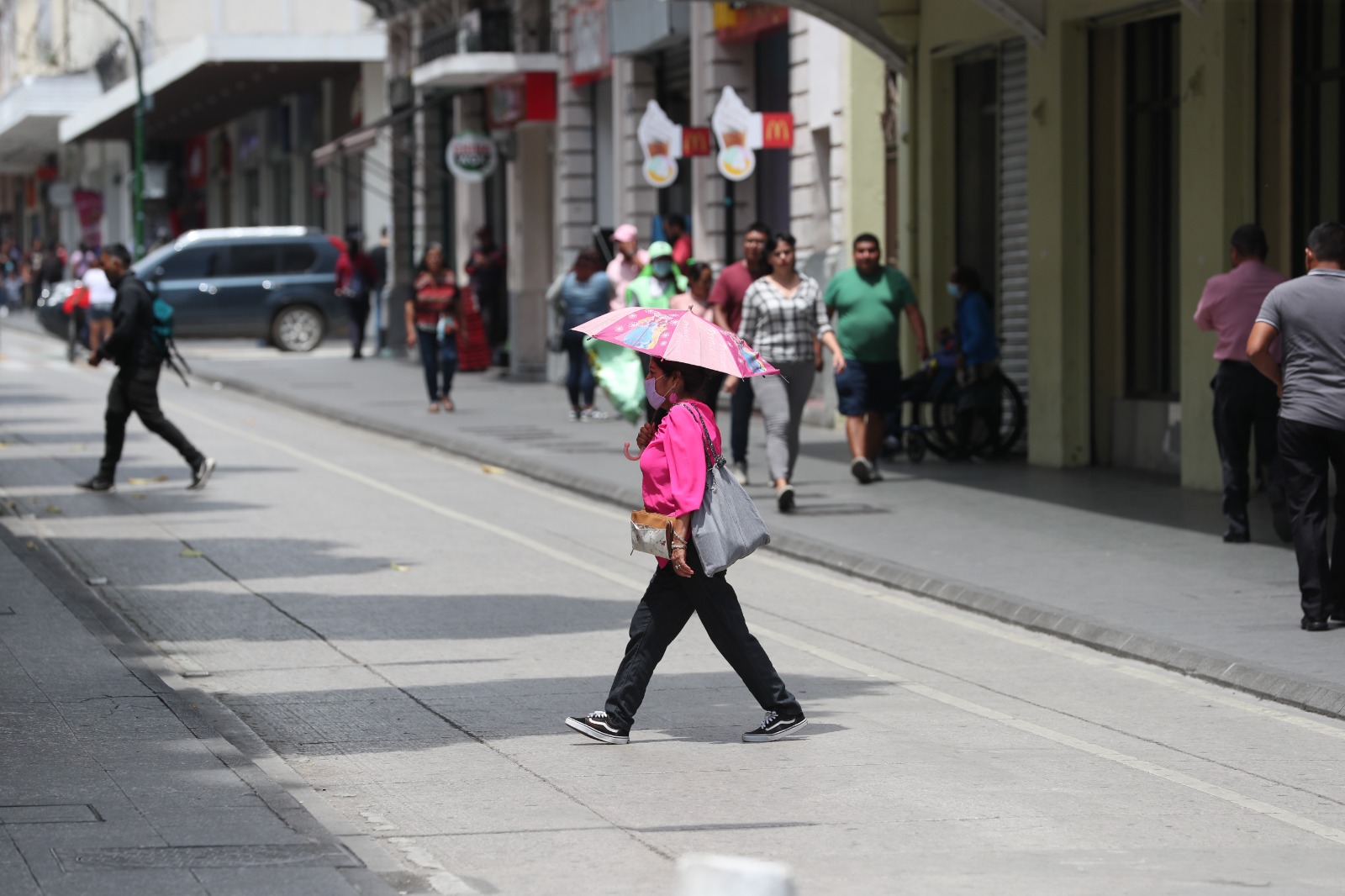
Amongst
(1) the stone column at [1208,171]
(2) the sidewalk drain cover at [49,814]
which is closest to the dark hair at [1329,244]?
(1) the stone column at [1208,171]

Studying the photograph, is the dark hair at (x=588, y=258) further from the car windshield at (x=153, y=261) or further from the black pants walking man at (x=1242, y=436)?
the car windshield at (x=153, y=261)

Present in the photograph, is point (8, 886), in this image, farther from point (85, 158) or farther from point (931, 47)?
point (85, 158)

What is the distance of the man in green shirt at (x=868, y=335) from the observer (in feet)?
52.5

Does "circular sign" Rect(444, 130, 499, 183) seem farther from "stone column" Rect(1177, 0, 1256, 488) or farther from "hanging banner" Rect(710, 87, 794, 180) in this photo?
"stone column" Rect(1177, 0, 1256, 488)

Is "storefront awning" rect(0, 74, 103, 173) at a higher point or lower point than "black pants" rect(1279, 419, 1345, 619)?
higher

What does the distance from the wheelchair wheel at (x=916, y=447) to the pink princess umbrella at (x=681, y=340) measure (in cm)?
1052

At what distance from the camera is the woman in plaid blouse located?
14.9 m

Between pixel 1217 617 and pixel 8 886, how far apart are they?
639 centimetres

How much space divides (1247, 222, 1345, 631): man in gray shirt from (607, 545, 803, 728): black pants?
3196 millimetres

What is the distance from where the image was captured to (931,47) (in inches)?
771

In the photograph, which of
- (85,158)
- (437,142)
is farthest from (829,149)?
(85,158)

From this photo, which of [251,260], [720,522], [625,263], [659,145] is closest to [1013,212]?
[625,263]

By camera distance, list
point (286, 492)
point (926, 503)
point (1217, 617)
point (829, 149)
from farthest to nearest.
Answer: point (829, 149) → point (286, 492) → point (926, 503) → point (1217, 617)

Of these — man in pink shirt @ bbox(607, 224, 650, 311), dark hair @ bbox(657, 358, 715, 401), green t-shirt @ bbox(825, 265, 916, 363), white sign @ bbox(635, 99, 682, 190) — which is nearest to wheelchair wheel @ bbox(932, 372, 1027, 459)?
green t-shirt @ bbox(825, 265, 916, 363)
